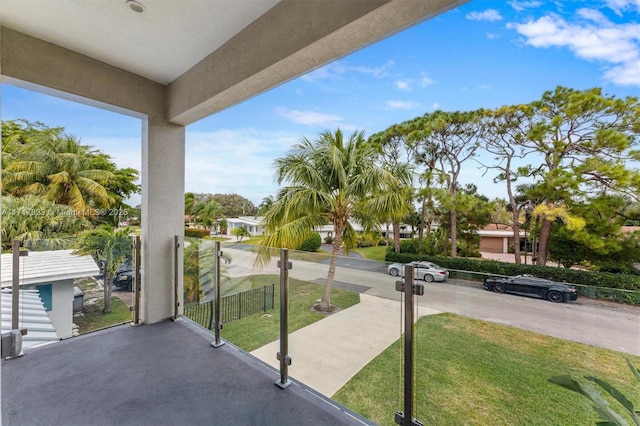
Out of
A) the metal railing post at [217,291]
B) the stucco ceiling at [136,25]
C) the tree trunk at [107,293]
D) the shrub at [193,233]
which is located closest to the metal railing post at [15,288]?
the tree trunk at [107,293]

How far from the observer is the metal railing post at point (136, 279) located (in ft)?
10.5

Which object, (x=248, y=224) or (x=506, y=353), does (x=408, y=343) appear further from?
A: (x=248, y=224)

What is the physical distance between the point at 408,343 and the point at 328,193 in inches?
166

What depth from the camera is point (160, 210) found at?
10.5ft

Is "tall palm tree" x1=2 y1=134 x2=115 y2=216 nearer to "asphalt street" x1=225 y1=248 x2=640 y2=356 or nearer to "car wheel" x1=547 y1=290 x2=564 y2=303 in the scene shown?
"asphalt street" x1=225 y1=248 x2=640 y2=356

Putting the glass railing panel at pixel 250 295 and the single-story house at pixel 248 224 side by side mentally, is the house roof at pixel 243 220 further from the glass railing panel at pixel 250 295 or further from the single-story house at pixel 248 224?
the glass railing panel at pixel 250 295

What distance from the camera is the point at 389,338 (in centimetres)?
175

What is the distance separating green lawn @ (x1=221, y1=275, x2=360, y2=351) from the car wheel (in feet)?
3.39

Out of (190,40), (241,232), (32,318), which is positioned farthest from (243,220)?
(190,40)

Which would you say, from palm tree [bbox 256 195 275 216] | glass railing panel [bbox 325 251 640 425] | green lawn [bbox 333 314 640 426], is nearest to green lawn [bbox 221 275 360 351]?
glass railing panel [bbox 325 251 640 425]

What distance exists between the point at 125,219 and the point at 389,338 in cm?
418

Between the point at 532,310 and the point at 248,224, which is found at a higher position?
the point at 248,224

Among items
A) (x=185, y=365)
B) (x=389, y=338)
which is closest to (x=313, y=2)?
(x=389, y=338)

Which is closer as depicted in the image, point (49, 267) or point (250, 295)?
point (250, 295)
